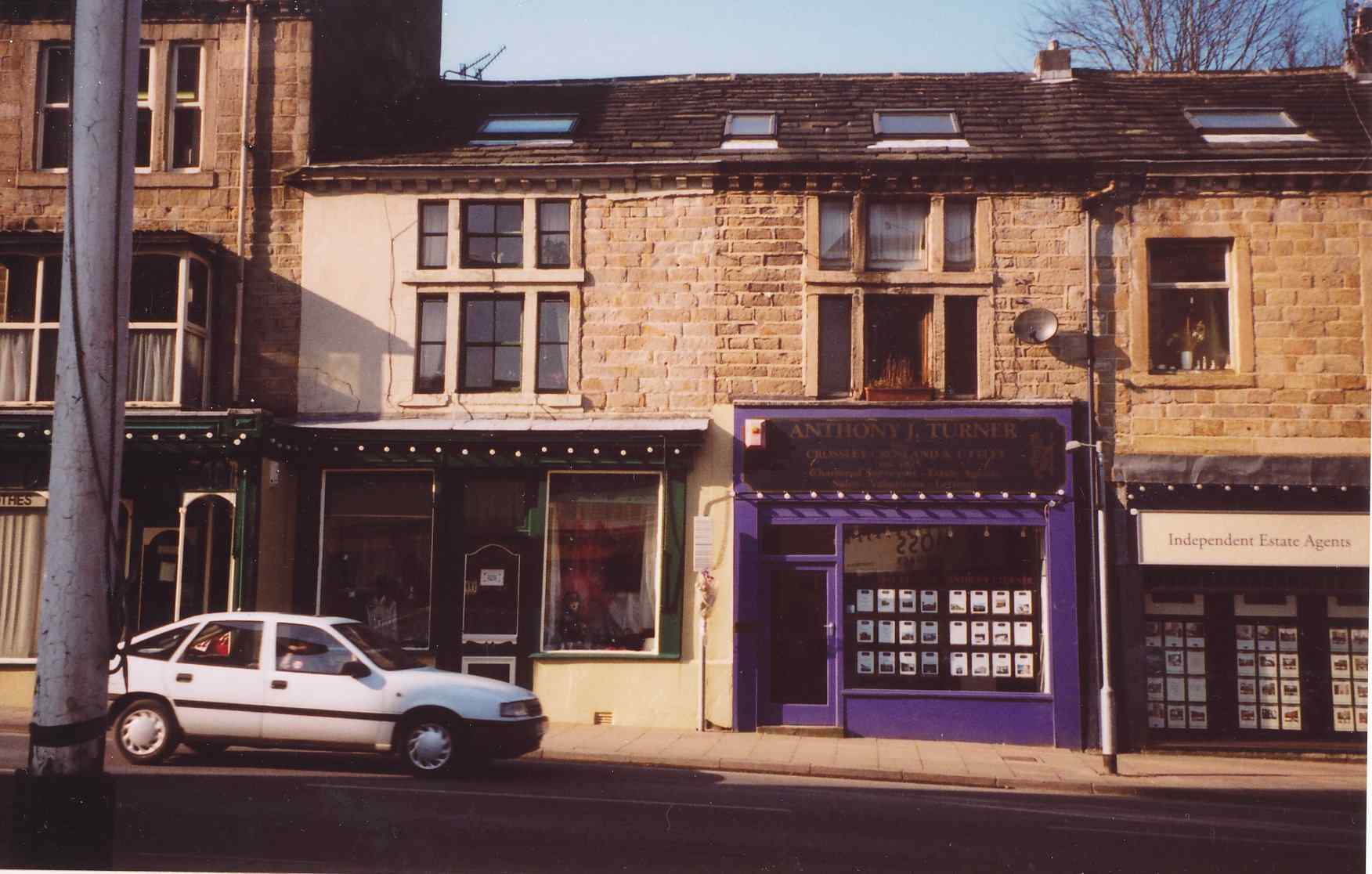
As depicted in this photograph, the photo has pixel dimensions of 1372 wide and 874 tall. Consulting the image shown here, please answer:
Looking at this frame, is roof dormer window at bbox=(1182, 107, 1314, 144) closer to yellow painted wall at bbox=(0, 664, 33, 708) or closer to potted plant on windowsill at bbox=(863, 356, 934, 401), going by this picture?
potted plant on windowsill at bbox=(863, 356, 934, 401)

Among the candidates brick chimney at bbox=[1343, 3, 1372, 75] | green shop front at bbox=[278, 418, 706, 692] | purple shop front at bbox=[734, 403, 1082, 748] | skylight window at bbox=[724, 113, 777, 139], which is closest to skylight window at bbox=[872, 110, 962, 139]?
skylight window at bbox=[724, 113, 777, 139]

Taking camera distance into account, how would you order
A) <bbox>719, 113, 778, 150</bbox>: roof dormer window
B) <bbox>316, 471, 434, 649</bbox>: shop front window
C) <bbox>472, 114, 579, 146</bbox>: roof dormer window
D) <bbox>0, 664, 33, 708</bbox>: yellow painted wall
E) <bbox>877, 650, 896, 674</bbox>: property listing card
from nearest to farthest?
<bbox>0, 664, 33, 708</bbox>: yellow painted wall, <bbox>877, 650, 896, 674</bbox>: property listing card, <bbox>316, 471, 434, 649</bbox>: shop front window, <bbox>719, 113, 778, 150</bbox>: roof dormer window, <bbox>472, 114, 579, 146</bbox>: roof dormer window

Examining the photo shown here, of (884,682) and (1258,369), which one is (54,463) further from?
(1258,369)

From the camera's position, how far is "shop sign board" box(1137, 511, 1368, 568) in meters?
13.1

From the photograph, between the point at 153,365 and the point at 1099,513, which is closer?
the point at 1099,513

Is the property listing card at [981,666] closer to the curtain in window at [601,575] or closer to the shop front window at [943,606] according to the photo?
the shop front window at [943,606]

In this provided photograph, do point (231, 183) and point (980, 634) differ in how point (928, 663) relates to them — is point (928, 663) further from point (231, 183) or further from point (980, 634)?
point (231, 183)

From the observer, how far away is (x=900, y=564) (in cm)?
1409

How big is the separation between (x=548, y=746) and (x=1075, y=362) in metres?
8.20

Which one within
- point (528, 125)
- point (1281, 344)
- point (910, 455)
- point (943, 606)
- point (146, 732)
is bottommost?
point (146, 732)

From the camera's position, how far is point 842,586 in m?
14.1

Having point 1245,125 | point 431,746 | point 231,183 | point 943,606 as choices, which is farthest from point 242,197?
point 1245,125

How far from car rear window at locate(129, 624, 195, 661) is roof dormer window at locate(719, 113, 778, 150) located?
9.44m

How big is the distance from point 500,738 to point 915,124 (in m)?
10.6
